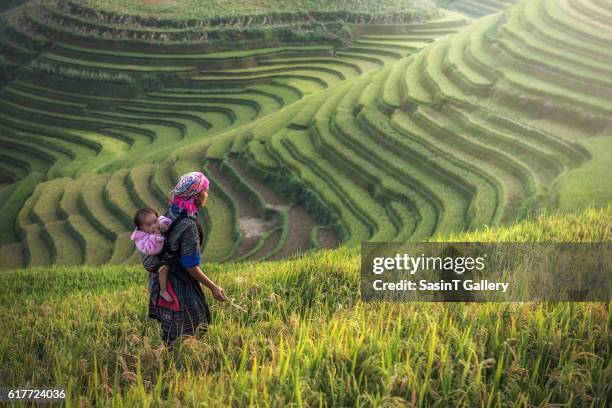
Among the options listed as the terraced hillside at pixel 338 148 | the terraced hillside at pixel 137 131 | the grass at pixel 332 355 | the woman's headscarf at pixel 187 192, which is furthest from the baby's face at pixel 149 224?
the terraced hillside at pixel 137 131

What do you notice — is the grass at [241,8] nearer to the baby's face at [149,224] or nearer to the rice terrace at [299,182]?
the rice terrace at [299,182]

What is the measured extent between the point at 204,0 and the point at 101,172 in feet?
50.9

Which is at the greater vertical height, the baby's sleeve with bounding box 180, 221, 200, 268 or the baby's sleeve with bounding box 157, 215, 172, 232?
the baby's sleeve with bounding box 157, 215, 172, 232

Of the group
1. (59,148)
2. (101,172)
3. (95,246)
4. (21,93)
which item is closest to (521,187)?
(95,246)

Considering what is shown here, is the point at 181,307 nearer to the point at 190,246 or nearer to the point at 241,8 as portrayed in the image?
the point at 190,246

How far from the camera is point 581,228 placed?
17.5 feet

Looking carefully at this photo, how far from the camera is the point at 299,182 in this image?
1524cm

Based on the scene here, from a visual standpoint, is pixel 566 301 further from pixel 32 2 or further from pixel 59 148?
pixel 32 2

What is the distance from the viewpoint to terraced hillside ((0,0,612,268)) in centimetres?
1255

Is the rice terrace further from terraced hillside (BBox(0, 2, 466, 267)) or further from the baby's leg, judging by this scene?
the baby's leg

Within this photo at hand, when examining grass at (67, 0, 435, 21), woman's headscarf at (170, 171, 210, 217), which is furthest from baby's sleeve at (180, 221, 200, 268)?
grass at (67, 0, 435, 21)

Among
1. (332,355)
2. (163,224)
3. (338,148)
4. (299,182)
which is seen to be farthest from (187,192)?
(338,148)

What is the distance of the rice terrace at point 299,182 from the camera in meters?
2.97

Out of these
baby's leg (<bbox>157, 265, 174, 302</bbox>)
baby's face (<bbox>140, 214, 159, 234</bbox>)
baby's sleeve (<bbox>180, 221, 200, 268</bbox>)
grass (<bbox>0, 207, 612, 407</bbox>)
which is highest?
baby's face (<bbox>140, 214, 159, 234</bbox>)
